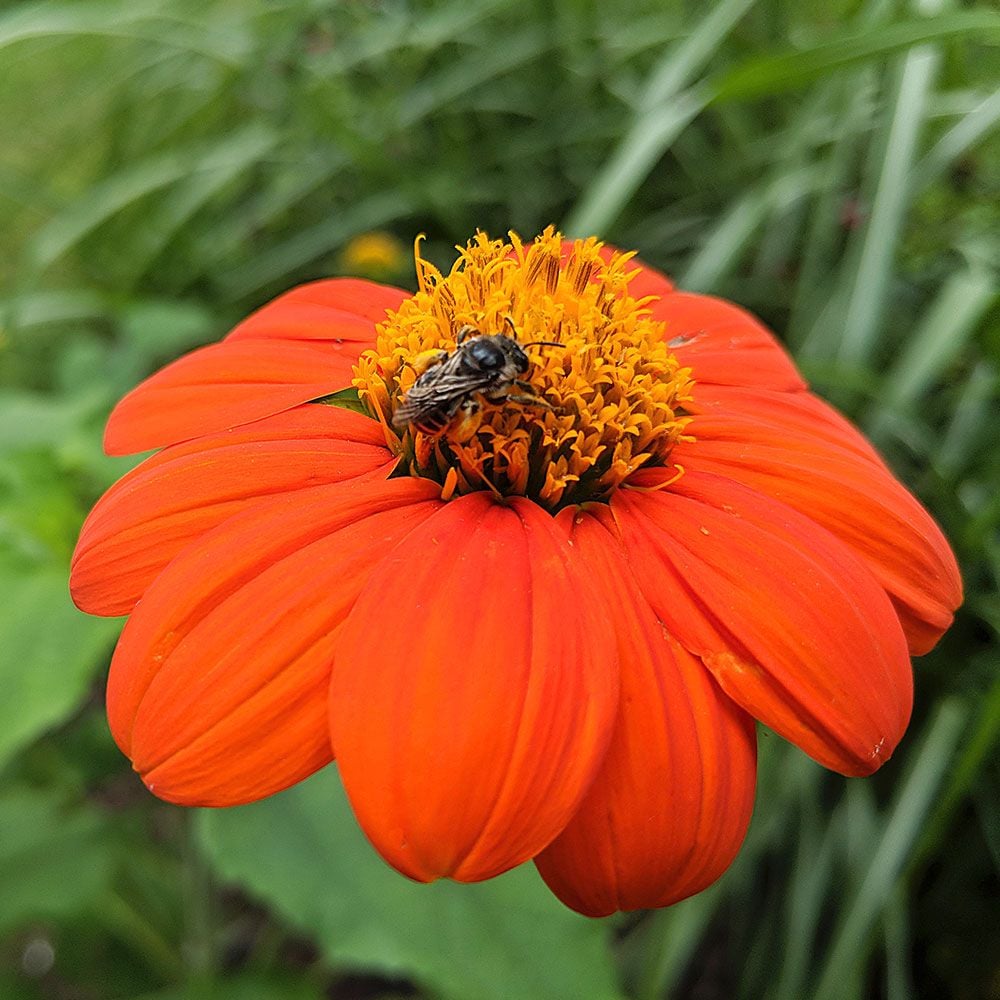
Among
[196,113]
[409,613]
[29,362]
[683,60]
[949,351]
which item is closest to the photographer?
[409,613]

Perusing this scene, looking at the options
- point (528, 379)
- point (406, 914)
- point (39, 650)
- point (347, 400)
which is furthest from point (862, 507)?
point (39, 650)

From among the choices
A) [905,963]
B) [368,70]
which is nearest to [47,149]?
[368,70]

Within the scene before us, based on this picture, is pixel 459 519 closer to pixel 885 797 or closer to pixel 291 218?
pixel 885 797

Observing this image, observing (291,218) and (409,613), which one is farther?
(291,218)

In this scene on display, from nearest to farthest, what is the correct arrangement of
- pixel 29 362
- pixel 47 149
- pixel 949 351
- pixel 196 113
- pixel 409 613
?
1. pixel 409 613
2. pixel 949 351
3. pixel 196 113
4. pixel 29 362
5. pixel 47 149

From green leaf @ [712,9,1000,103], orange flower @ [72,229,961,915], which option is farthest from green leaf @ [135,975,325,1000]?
green leaf @ [712,9,1000,103]

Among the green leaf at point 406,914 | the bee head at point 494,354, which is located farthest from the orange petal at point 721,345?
the green leaf at point 406,914

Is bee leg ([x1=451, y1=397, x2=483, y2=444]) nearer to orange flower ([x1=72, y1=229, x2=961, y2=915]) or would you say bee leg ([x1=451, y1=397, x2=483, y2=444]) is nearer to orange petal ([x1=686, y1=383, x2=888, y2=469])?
orange flower ([x1=72, y1=229, x2=961, y2=915])
